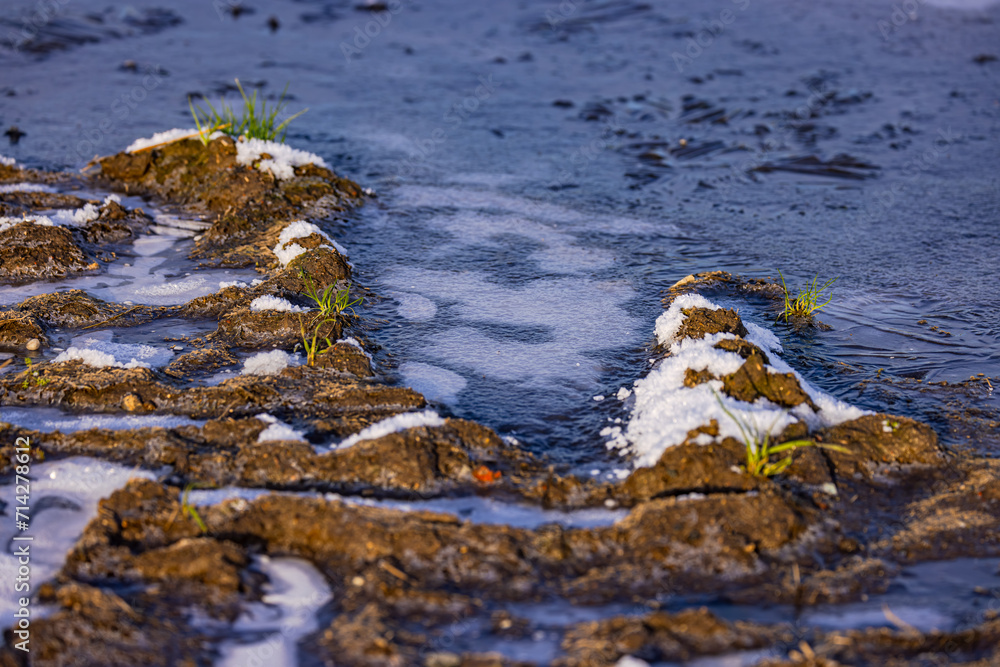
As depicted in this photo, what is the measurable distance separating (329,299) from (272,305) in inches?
12.0

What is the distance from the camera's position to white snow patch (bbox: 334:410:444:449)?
106 inches

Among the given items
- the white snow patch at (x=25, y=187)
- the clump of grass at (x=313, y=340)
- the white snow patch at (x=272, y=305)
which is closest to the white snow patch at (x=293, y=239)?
the white snow patch at (x=272, y=305)

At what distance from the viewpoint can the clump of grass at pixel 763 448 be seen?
2514mm

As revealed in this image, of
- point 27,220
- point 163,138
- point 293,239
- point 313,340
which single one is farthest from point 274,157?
point 313,340

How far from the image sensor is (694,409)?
2793 mm

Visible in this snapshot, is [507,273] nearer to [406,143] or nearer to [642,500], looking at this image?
[642,500]

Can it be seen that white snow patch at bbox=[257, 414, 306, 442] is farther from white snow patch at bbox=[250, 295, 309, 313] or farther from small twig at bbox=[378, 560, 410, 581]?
white snow patch at bbox=[250, 295, 309, 313]

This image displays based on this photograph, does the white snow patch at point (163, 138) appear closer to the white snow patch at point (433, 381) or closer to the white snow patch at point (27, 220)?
the white snow patch at point (27, 220)

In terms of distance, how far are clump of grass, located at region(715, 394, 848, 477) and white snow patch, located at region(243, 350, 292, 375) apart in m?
1.71

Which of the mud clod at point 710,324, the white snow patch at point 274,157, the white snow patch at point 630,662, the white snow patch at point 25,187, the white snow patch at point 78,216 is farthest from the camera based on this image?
the white snow patch at point 274,157

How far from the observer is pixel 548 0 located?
11297 mm

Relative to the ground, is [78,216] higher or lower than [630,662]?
higher

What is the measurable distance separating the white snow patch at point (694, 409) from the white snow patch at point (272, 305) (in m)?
1.55

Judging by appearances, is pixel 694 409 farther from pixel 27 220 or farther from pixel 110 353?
pixel 27 220
